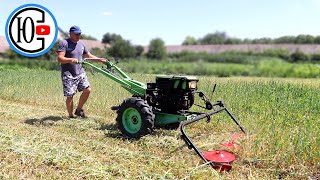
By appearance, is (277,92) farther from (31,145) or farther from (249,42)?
(31,145)

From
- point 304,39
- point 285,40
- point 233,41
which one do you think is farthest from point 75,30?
point 304,39

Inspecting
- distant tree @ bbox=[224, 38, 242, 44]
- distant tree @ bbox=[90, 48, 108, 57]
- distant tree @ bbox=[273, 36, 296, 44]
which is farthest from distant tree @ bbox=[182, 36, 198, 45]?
distant tree @ bbox=[90, 48, 108, 57]

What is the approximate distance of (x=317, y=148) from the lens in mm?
4098

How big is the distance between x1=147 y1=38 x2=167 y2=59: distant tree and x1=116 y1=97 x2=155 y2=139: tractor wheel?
99 centimetres

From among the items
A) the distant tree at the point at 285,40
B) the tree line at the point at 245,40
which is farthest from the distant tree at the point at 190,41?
the distant tree at the point at 285,40

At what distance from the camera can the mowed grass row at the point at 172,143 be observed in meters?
3.75

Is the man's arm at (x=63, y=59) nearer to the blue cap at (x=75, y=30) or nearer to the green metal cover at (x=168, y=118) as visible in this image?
→ the blue cap at (x=75, y=30)

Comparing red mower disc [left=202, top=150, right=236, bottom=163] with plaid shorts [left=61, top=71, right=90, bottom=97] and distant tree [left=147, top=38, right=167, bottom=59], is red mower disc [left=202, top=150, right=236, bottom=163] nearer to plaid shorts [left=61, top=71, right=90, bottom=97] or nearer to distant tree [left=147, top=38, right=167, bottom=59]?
distant tree [left=147, top=38, right=167, bottom=59]

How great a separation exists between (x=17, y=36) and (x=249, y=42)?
7.54 m

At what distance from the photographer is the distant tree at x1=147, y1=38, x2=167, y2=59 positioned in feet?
13.7

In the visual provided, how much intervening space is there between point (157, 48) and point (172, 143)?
142 cm

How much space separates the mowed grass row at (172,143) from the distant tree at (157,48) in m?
1.07

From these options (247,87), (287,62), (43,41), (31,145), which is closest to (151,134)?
(31,145)

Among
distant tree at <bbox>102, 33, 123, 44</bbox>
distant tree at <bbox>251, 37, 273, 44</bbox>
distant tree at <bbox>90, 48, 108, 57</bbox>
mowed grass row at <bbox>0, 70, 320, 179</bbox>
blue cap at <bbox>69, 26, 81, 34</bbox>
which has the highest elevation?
blue cap at <bbox>69, 26, 81, 34</bbox>
